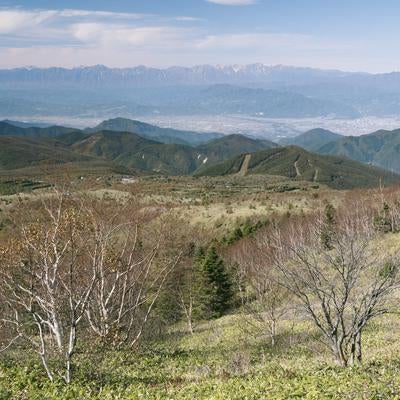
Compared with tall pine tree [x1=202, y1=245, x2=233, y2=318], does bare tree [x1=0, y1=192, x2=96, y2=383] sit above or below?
above

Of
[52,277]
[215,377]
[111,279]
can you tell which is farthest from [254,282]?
[52,277]

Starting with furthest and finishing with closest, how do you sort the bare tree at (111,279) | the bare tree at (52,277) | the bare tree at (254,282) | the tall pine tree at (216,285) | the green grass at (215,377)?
the tall pine tree at (216,285) < the bare tree at (254,282) < the bare tree at (111,279) < the bare tree at (52,277) < the green grass at (215,377)

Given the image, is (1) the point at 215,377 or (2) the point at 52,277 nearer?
(1) the point at 215,377

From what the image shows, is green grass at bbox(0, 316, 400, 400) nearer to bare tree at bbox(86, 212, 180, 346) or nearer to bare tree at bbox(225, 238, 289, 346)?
bare tree at bbox(86, 212, 180, 346)

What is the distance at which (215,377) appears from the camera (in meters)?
14.4

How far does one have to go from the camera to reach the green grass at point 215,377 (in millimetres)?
10781

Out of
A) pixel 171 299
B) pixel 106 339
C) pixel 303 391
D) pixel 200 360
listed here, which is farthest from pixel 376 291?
pixel 171 299

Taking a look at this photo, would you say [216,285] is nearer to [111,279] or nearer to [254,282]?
[254,282]

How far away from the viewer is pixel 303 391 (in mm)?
10602

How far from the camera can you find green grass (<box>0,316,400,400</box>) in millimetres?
10781

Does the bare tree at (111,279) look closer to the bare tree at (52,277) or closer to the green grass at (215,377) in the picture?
the bare tree at (52,277)

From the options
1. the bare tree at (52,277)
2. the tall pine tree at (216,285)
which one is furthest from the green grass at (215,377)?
the tall pine tree at (216,285)

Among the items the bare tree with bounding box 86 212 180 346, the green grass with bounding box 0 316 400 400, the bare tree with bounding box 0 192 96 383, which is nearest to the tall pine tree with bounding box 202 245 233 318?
the bare tree with bounding box 86 212 180 346

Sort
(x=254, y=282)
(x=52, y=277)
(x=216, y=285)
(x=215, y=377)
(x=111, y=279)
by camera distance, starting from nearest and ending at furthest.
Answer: (x=215, y=377), (x=52, y=277), (x=111, y=279), (x=254, y=282), (x=216, y=285)
